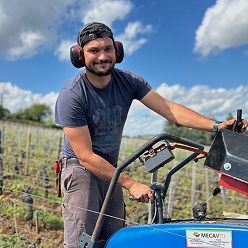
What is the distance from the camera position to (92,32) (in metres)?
2.85

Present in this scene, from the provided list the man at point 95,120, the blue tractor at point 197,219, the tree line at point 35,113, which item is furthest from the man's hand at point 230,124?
the tree line at point 35,113

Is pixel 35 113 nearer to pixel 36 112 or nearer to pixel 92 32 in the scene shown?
pixel 36 112

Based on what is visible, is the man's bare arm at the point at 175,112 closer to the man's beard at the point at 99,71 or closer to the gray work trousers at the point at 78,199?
the man's beard at the point at 99,71

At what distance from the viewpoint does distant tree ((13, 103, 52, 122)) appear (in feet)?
306

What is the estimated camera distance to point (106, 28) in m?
2.91

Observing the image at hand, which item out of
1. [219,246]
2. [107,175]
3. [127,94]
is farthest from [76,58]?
[219,246]

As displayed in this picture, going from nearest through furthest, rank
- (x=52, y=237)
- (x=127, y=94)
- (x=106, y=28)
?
(x=106, y=28)
(x=127, y=94)
(x=52, y=237)

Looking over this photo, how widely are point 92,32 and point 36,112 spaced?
321ft

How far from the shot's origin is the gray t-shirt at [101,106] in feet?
9.27

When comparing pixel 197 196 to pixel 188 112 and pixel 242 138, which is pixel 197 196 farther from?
pixel 242 138

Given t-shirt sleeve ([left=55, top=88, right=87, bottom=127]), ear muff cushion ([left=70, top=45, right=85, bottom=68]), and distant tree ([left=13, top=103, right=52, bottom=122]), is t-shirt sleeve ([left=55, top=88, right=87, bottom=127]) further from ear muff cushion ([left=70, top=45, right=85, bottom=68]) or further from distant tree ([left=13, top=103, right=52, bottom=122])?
distant tree ([left=13, top=103, right=52, bottom=122])

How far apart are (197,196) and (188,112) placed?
7.53 m

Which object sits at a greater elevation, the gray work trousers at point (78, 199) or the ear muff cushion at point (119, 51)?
the ear muff cushion at point (119, 51)

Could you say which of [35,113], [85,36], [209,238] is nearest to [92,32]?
[85,36]
